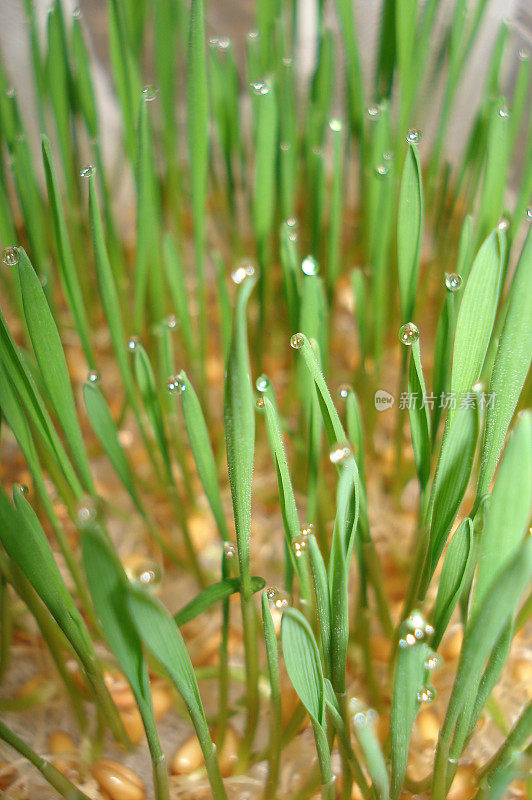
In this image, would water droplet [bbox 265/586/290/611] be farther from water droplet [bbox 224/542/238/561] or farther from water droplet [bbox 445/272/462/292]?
water droplet [bbox 445/272/462/292]

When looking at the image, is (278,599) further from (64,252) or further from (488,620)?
(64,252)

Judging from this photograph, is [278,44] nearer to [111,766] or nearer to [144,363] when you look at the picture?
[144,363]

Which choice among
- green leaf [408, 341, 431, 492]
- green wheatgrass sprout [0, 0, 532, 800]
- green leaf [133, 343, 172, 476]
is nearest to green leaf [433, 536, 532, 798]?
green wheatgrass sprout [0, 0, 532, 800]

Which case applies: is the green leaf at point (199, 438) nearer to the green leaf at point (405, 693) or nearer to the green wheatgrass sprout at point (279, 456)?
the green wheatgrass sprout at point (279, 456)

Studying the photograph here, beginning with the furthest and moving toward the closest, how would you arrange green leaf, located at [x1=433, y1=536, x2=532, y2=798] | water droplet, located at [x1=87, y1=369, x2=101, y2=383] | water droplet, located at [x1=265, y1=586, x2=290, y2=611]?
water droplet, located at [x1=87, y1=369, x2=101, y2=383] < water droplet, located at [x1=265, y1=586, x2=290, y2=611] < green leaf, located at [x1=433, y1=536, x2=532, y2=798]

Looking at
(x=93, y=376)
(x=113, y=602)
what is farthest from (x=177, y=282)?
(x=113, y=602)

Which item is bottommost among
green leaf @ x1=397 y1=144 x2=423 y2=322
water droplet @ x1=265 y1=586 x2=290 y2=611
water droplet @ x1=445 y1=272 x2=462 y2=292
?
water droplet @ x1=265 y1=586 x2=290 y2=611

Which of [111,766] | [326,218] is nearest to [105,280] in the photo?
[111,766]

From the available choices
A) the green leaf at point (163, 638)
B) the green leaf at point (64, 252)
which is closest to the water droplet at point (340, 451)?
the green leaf at point (163, 638)

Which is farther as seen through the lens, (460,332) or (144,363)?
(144,363)
